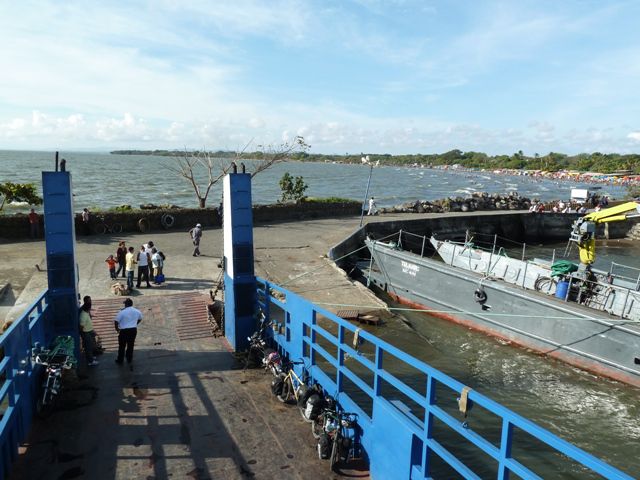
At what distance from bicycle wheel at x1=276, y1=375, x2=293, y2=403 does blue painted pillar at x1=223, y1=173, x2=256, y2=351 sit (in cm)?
214

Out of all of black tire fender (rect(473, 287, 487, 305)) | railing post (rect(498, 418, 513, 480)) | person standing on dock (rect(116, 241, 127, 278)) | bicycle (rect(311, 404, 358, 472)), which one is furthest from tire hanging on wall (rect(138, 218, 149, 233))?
railing post (rect(498, 418, 513, 480))

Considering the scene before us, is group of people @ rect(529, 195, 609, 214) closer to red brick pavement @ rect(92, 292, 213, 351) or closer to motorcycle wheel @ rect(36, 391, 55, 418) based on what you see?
red brick pavement @ rect(92, 292, 213, 351)

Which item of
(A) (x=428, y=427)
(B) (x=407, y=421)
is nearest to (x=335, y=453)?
(B) (x=407, y=421)

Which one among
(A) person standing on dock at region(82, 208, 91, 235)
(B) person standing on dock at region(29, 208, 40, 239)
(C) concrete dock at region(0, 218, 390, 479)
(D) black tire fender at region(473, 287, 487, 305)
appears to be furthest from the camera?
(A) person standing on dock at region(82, 208, 91, 235)

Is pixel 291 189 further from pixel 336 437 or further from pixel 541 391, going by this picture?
A: pixel 336 437

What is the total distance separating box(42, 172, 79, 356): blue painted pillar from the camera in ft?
26.8

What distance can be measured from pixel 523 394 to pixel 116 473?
942 centimetres

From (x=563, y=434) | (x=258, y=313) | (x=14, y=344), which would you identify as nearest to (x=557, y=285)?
(x=563, y=434)

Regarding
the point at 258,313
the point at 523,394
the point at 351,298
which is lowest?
the point at 523,394

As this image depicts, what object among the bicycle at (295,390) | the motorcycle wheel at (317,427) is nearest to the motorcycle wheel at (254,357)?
the bicycle at (295,390)

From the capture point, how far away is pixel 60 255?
27.1ft

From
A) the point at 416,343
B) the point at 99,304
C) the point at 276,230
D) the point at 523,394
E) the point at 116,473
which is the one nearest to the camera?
the point at 116,473

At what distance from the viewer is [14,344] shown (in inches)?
243

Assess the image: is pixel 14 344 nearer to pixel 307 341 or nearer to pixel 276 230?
pixel 307 341
